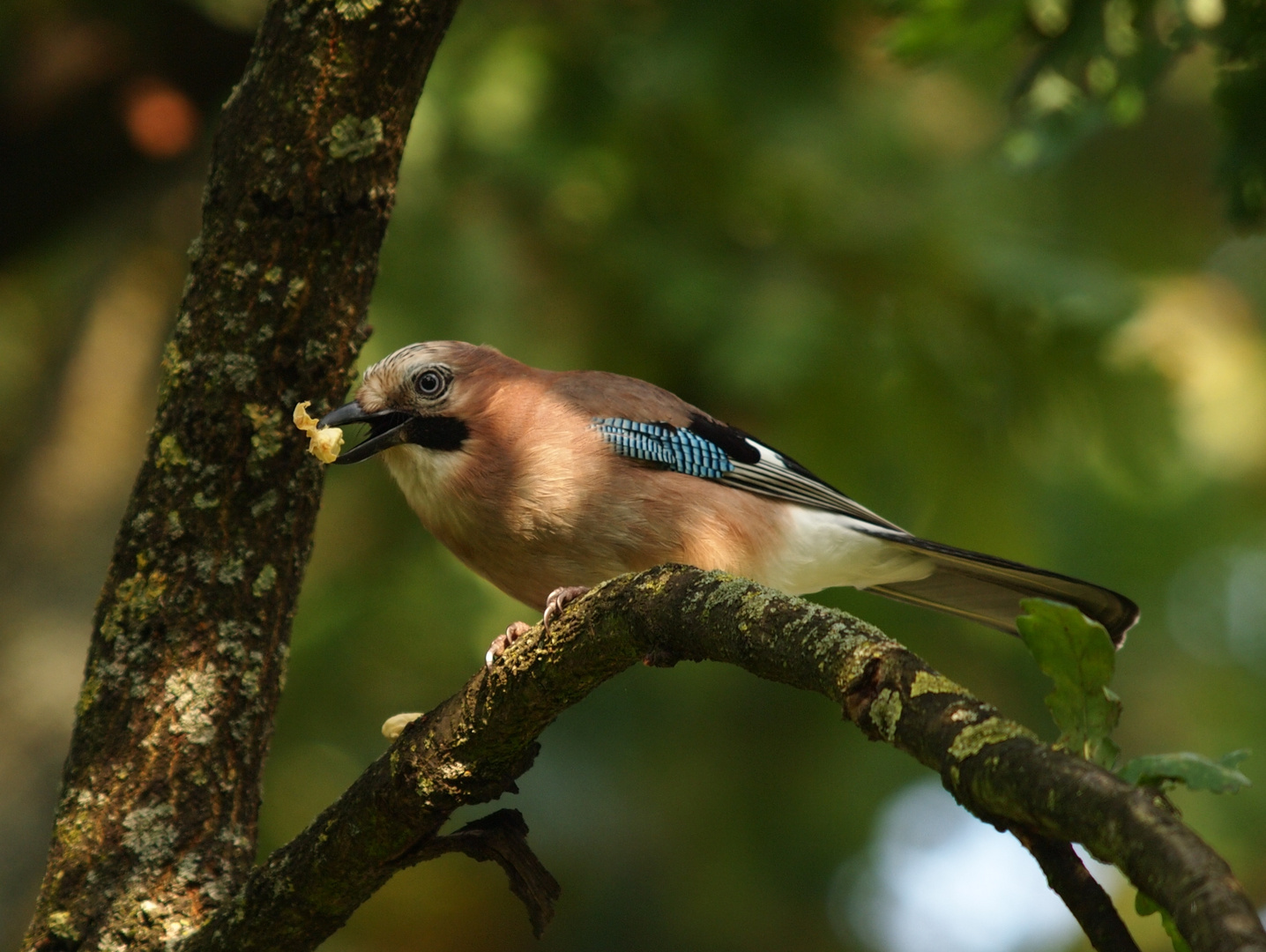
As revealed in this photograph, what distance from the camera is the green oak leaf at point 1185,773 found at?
5.52 feet

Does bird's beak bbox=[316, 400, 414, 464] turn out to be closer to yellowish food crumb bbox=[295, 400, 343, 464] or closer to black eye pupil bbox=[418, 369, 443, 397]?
black eye pupil bbox=[418, 369, 443, 397]

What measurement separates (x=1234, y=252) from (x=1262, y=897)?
5418 mm

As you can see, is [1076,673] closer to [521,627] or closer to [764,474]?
[521,627]

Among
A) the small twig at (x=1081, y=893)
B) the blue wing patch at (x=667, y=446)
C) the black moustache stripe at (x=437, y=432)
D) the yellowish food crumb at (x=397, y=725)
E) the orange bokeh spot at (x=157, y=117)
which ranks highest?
the orange bokeh spot at (x=157, y=117)

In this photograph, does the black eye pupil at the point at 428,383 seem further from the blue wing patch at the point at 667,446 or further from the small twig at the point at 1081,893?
the small twig at the point at 1081,893

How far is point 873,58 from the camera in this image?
260 inches

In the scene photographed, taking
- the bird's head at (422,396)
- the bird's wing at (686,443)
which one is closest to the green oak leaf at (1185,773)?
the bird's wing at (686,443)

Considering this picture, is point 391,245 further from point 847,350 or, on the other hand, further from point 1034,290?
point 1034,290

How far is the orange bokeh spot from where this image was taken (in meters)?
5.25

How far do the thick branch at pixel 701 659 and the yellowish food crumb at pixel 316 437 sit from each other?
680mm

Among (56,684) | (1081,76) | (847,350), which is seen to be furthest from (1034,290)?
(56,684)

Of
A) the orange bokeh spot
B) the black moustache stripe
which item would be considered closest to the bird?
the black moustache stripe

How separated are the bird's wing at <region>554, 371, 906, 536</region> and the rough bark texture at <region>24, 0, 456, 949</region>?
4.26 feet

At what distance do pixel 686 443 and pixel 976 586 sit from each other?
42.9 inches
